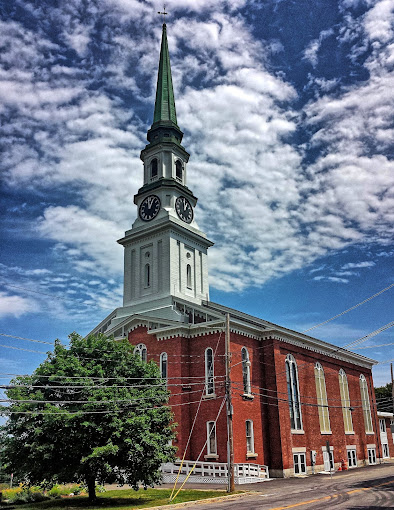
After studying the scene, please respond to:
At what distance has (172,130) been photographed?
48812 mm

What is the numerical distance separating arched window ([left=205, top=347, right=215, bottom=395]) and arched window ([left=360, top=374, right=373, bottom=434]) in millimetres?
26285

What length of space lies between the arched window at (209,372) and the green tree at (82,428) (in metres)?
8.50

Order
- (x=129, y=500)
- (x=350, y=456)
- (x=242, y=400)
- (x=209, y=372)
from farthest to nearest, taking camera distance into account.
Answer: (x=350, y=456) < (x=209, y=372) < (x=242, y=400) < (x=129, y=500)

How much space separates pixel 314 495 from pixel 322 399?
71.1 feet

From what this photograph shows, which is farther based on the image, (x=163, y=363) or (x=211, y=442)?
(x=163, y=363)

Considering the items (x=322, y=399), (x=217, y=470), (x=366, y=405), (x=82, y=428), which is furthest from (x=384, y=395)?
(x=82, y=428)

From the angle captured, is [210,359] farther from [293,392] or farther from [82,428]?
[82,428]

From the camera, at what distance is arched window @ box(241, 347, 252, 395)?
36.3m

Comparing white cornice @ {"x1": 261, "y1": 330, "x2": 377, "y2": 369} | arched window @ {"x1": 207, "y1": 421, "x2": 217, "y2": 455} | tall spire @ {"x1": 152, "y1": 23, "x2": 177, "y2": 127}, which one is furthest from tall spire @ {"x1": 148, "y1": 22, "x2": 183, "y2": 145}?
arched window @ {"x1": 207, "y1": 421, "x2": 217, "y2": 455}

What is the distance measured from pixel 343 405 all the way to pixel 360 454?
5399 mm

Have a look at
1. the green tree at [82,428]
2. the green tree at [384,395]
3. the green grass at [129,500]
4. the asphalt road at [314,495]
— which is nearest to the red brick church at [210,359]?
the asphalt road at [314,495]

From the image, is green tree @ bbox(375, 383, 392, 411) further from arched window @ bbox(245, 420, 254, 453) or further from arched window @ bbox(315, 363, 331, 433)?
arched window @ bbox(245, 420, 254, 453)

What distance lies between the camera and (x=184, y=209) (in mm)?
46562

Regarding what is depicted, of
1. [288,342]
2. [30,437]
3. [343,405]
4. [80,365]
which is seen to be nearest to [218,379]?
[288,342]
